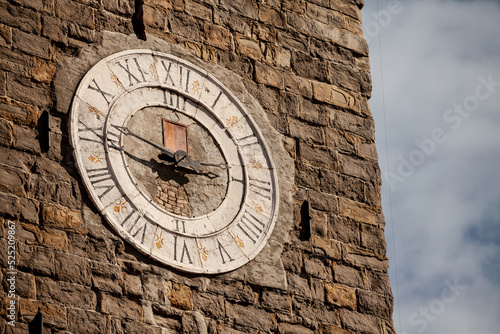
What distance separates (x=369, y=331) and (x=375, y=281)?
Result: 0.42 meters

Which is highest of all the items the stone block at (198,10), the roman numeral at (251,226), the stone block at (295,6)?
the stone block at (295,6)

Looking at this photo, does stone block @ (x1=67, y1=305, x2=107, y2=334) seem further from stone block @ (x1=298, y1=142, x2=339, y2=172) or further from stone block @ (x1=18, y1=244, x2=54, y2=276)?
stone block @ (x1=298, y1=142, x2=339, y2=172)

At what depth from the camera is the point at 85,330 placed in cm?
720

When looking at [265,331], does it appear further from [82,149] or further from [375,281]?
[82,149]

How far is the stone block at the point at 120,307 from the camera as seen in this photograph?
291 inches

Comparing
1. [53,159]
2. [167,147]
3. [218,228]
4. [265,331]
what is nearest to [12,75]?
[53,159]

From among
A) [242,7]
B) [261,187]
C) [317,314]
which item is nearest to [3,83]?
[261,187]

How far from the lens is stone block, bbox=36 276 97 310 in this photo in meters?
7.18

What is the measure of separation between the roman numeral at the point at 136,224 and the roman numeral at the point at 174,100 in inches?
38.9

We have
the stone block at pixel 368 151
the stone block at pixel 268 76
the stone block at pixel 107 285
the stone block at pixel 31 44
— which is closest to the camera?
the stone block at pixel 107 285

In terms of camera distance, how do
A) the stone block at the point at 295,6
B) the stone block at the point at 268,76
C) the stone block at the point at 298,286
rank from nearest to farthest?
the stone block at the point at 298,286
the stone block at the point at 268,76
the stone block at the point at 295,6

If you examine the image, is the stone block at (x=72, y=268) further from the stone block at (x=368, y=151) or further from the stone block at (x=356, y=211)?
the stone block at (x=368, y=151)

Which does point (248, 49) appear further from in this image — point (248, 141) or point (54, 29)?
point (54, 29)

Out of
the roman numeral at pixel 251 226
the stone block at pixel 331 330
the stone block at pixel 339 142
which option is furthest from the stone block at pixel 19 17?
the stone block at pixel 331 330
